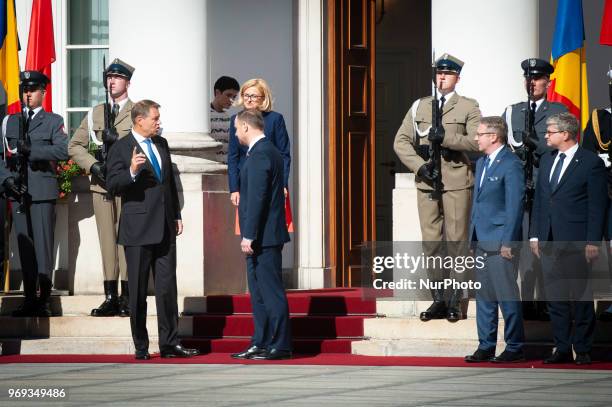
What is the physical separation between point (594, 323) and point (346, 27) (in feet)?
16.2

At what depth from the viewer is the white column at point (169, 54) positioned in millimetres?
13477

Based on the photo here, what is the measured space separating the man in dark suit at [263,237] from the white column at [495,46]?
2.12 meters

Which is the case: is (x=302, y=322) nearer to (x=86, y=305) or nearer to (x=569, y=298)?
(x=86, y=305)

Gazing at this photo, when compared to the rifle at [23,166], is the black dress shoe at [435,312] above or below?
below

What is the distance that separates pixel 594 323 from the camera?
36.1ft

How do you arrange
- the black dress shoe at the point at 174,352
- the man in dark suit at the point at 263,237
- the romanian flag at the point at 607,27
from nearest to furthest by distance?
the man in dark suit at the point at 263,237 → the black dress shoe at the point at 174,352 → the romanian flag at the point at 607,27

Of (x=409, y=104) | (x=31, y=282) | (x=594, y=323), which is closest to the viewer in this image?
(x=594, y=323)

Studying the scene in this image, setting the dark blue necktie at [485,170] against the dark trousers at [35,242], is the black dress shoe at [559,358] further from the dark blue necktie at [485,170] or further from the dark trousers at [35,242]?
the dark trousers at [35,242]

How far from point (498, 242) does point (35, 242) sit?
13.2 feet

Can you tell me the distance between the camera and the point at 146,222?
11.7 metres

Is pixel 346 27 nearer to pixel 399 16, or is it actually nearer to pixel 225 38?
pixel 225 38

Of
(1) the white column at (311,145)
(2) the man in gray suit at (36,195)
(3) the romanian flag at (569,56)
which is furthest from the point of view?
(1) the white column at (311,145)

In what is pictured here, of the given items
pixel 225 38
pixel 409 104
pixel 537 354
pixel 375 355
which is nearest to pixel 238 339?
pixel 375 355

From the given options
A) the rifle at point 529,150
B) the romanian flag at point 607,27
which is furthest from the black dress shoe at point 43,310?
the romanian flag at point 607,27
